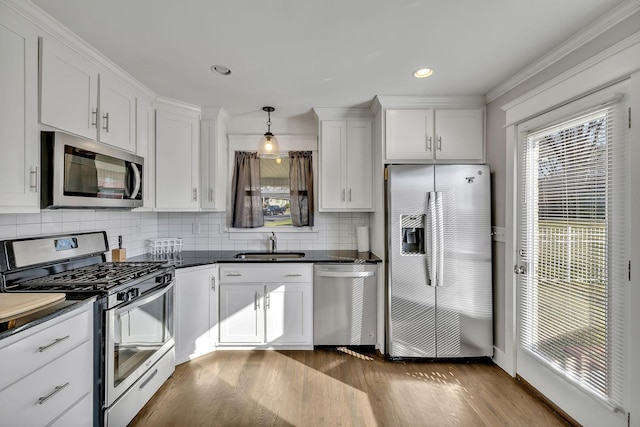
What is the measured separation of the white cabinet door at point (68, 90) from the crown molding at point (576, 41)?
3070 mm

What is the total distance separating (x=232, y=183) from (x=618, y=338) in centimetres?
338

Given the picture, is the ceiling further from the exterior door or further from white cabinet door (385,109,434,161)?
the exterior door

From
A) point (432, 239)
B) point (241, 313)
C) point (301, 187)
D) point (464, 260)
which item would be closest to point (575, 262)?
point (464, 260)

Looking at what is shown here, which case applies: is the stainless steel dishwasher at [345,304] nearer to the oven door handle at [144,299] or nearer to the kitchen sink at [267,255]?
the kitchen sink at [267,255]

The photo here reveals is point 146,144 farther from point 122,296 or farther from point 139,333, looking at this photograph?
point 139,333

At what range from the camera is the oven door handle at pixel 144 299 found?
1809 millimetres

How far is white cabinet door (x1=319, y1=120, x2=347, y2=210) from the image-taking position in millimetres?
3191

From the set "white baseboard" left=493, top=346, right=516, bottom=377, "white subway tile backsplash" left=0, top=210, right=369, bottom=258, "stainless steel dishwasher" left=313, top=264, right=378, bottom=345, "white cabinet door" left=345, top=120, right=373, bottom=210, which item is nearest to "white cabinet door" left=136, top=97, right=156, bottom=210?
"white subway tile backsplash" left=0, top=210, right=369, bottom=258

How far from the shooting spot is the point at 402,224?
2740 mm

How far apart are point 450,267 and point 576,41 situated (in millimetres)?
1785

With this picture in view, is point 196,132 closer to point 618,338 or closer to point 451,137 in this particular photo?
point 451,137

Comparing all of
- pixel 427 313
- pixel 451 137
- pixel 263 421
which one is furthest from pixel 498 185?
pixel 263 421

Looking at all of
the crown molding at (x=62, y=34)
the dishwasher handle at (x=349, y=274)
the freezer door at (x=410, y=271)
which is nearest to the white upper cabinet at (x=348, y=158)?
the freezer door at (x=410, y=271)

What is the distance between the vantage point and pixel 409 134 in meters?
2.88
